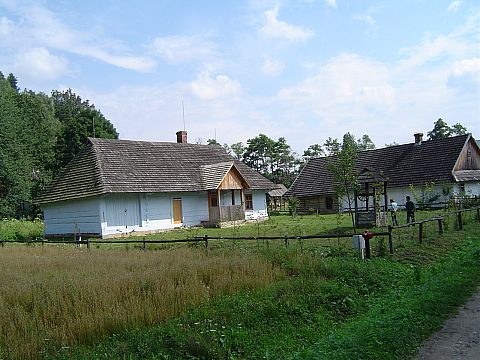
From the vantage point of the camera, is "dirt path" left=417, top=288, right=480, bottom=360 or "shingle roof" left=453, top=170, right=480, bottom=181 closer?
"dirt path" left=417, top=288, right=480, bottom=360

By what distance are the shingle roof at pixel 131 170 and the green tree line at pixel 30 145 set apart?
654 inches

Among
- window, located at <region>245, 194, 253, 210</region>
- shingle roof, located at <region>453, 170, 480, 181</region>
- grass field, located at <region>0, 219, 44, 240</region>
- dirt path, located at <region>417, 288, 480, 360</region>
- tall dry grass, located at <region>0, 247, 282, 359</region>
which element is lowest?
dirt path, located at <region>417, 288, 480, 360</region>

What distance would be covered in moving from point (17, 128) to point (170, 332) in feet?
171

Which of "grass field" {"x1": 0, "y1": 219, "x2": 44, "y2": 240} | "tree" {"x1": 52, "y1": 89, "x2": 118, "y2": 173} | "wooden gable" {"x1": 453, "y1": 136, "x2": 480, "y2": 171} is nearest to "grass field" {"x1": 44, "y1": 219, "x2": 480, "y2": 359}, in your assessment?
"grass field" {"x1": 0, "y1": 219, "x2": 44, "y2": 240}

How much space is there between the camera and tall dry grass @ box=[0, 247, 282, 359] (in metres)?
7.49

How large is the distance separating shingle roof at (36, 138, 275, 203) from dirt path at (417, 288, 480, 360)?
23.9 meters

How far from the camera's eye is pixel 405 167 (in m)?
45.7

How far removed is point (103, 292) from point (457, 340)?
6.25m

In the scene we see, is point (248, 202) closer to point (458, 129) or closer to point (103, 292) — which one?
point (103, 292)

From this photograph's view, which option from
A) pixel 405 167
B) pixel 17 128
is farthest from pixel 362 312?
pixel 17 128

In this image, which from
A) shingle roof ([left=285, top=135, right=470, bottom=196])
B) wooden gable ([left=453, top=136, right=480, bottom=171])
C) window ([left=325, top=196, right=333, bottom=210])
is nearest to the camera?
shingle roof ([left=285, top=135, right=470, bottom=196])

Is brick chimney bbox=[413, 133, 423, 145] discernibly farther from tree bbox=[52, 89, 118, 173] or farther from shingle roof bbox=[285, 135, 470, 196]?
tree bbox=[52, 89, 118, 173]

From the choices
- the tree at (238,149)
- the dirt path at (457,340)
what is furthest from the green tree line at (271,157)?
the dirt path at (457,340)

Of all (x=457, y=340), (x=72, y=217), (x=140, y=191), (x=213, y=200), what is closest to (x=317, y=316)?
(x=457, y=340)
